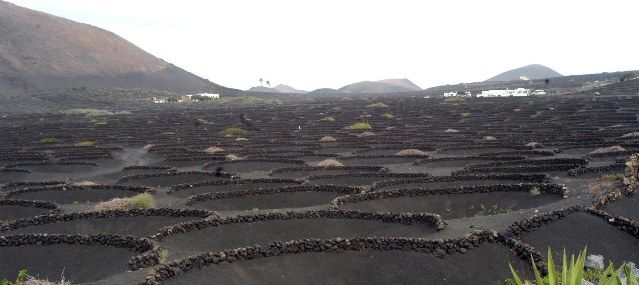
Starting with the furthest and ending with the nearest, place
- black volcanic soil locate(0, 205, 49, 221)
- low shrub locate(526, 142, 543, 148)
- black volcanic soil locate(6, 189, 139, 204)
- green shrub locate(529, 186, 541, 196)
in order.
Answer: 1. low shrub locate(526, 142, 543, 148)
2. black volcanic soil locate(6, 189, 139, 204)
3. black volcanic soil locate(0, 205, 49, 221)
4. green shrub locate(529, 186, 541, 196)

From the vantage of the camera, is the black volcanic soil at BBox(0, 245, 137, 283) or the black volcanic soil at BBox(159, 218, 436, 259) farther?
the black volcanic soil at BBox(159, 218, 436, 259)

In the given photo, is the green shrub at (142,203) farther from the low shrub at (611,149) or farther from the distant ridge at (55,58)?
the distant ridge at (55,58)

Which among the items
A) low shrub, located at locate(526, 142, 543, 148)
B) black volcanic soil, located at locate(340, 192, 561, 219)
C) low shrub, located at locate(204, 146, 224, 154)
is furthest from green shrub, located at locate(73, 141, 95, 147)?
low shrub, located at locate(526, 142, 543, 148)

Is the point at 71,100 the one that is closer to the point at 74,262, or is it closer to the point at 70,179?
the point at 70,179

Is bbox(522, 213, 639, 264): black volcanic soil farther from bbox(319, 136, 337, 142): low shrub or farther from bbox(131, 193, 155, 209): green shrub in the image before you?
bbox(319, 136, 337, 142): low shrub

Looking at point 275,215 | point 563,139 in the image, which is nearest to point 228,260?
point 275,215

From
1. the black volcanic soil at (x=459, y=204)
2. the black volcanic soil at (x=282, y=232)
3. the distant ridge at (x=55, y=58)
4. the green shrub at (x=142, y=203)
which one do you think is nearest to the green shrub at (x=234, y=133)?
the green shrub at (x=142, y=203)

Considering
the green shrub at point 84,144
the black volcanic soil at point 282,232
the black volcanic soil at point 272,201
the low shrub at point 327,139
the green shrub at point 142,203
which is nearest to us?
the black volcanic soil at point 282,232

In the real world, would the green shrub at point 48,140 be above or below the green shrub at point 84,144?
above
